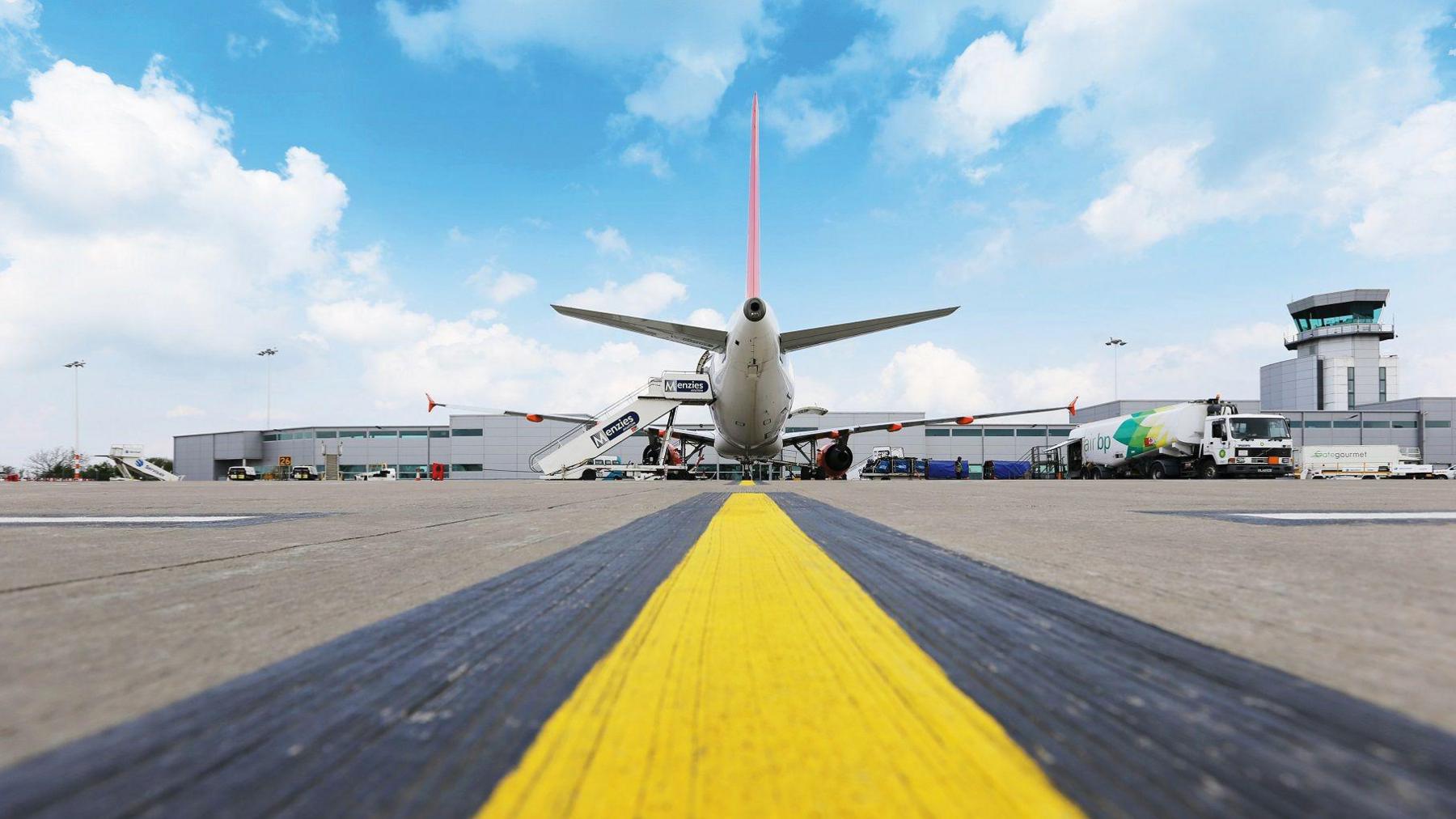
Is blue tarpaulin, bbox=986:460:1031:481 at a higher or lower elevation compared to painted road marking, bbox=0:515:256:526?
lower

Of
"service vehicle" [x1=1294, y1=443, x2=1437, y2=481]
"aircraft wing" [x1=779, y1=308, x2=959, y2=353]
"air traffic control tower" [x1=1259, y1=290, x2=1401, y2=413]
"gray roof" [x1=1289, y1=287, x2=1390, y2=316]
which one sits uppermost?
"gray roof" [x1=1289, y1=287, x2=1390, y2=316]

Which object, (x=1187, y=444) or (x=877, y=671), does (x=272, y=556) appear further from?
(x=1187, y=444)

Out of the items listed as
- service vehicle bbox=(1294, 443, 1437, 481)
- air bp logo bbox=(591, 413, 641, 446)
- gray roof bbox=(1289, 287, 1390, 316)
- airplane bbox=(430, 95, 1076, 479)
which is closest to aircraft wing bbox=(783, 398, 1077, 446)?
airplane bbox=(430, 95, 1076, 479)

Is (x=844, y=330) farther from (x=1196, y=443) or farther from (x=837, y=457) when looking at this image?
(x=1196, y=443)

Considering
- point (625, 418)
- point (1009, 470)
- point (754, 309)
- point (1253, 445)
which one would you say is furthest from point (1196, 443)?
point (625, 418)

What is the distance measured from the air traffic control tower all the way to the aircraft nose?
66.2 metres

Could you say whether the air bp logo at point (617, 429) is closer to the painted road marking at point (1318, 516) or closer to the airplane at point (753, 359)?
the airplane at point (753, 359)

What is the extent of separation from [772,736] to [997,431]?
182 feet

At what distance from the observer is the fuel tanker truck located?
66.6 feet

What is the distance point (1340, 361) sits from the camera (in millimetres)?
56219

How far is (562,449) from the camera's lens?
23766 millimetres

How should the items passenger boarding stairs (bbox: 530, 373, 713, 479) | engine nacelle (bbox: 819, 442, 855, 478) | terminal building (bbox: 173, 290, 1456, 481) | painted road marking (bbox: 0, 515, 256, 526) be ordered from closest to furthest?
painted road marking (bbox: 0, 515, 256, 526)
passenger boarding stairs (bbox: 530, 373, 713, 479)
engine nacelle (bbox: 819, 442, 855, 478)
terminal building (bbox: 173, 290, 1456, 481)

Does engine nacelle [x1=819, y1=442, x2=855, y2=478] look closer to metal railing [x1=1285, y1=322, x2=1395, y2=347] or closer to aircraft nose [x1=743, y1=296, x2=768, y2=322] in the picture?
aircraft nose [x1=743, y1=296, x2=768, y2=322]

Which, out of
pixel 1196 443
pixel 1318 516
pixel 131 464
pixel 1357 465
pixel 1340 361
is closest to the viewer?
pixel 1318 516
